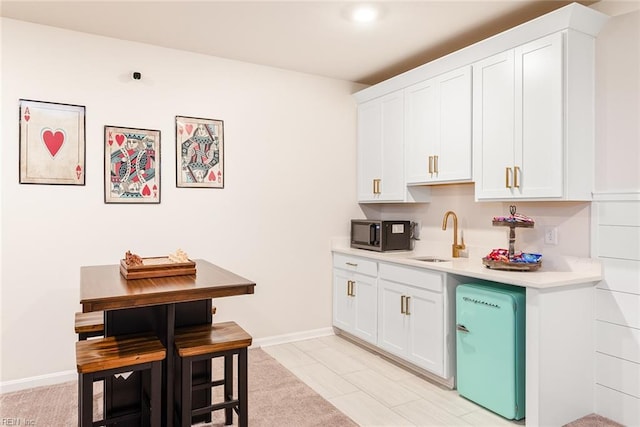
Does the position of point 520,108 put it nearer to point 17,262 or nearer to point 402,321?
point 402,321

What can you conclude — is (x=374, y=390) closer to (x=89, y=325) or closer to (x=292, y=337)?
(x=292, y=337)

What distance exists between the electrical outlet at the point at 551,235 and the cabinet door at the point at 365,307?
1.35 m

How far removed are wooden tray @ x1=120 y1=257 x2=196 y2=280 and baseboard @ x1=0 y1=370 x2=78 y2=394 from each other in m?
1.36

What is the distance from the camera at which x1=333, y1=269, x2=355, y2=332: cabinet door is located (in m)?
3.99

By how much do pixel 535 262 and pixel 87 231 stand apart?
316 centimetres

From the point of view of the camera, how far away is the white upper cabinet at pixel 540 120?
8.32ft

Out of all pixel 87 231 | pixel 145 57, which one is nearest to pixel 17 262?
pixel 87 231

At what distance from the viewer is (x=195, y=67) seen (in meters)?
3.66

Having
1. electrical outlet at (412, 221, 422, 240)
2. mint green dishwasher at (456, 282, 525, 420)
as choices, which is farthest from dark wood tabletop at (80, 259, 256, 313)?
electrical outlet at (412, 221, 422, 240)

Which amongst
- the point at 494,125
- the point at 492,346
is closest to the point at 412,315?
the point at 492,346

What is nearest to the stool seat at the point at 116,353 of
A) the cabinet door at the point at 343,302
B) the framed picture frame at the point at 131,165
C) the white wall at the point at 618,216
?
the framed picture frame at the point at 131,165

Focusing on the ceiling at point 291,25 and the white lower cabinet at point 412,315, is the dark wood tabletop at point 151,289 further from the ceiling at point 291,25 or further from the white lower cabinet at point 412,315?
the ceiling at point 291,25

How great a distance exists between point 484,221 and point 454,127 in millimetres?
790

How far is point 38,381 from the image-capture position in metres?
3.08
